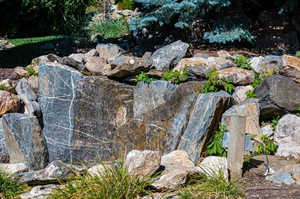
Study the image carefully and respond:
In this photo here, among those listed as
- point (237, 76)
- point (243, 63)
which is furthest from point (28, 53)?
point (237, 76)

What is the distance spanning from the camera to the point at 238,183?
5059mm

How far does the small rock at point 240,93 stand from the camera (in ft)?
21.6

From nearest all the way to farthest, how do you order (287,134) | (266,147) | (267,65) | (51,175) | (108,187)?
(108,187), (51,175), (266,147), (287,134), (267,65)

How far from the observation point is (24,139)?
6.38m

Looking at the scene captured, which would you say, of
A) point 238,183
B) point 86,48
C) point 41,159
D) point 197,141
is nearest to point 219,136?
point 197,141

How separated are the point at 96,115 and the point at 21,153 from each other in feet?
3.53

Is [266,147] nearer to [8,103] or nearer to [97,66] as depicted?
[97,66]

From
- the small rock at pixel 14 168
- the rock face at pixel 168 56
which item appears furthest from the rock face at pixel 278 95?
the small rock at pixel 14 168

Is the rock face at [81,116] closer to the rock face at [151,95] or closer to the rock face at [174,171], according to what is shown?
the rock face at [151,95]

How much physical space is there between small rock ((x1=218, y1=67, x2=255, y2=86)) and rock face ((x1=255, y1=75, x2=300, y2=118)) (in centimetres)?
37

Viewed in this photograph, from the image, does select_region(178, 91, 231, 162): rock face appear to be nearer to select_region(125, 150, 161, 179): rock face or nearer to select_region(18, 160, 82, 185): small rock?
select_region(125, 150, 161, 179): rock face

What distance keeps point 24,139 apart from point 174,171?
2.34 metres

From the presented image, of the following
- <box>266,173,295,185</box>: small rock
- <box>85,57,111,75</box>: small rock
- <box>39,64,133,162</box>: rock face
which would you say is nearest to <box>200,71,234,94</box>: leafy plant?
<box>39,64,133,162</box>: rock face

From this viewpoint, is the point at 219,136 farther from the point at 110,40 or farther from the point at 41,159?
the point at 110,40
